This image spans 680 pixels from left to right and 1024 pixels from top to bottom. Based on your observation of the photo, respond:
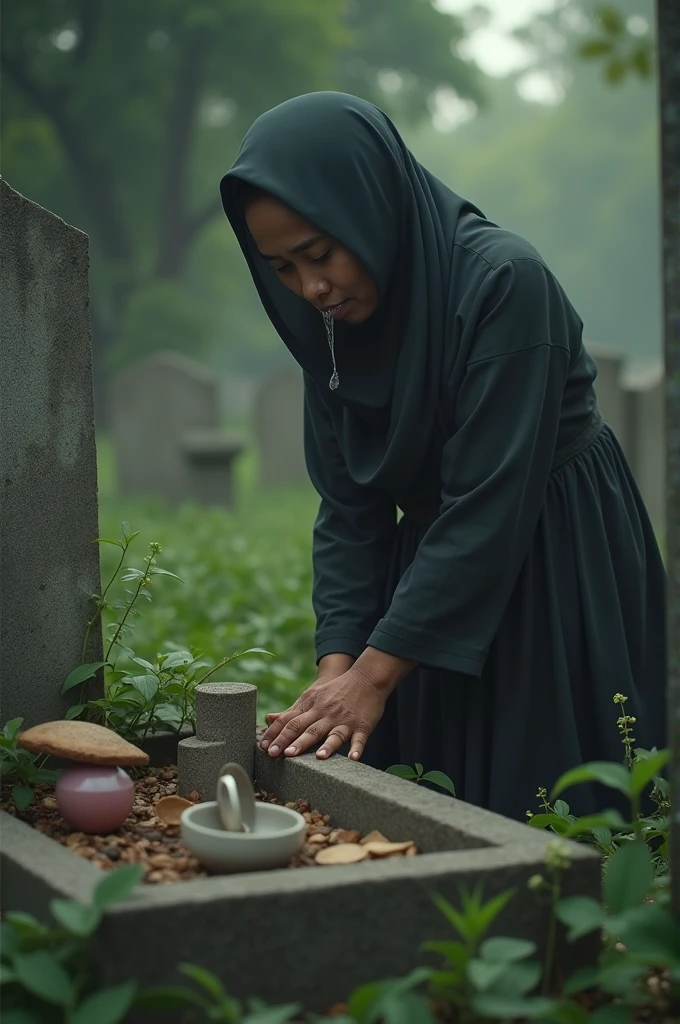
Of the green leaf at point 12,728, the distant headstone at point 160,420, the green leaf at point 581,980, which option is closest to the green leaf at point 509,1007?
the green leaf at point 581,980

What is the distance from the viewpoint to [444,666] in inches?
89.5

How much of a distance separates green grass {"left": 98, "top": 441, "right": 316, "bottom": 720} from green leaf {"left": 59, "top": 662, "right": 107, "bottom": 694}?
6.2 inches

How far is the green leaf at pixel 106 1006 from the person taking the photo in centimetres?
141

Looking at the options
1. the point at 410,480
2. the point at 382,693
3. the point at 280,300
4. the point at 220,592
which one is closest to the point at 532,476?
the point at 410,480

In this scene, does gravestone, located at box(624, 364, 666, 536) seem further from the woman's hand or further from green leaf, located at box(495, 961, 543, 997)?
green leaf, located at box(495, 961, 543, 997)

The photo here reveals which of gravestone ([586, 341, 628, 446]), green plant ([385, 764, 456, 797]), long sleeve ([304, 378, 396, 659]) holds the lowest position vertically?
green plant ([385, 764, 456, 797])

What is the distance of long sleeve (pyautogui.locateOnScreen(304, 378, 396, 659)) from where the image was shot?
106 inches

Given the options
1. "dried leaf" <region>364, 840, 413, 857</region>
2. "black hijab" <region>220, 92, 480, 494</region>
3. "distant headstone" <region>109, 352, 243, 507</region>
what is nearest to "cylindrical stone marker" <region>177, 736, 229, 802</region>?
"dried leaf" <region>364, 840, 413, 857</region>

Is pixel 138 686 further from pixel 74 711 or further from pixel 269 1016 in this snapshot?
pixel 269 1016

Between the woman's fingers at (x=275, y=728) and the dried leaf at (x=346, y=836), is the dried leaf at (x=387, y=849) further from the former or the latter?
the woman's fingers at (x=275, y=728)

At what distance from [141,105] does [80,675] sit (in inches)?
852

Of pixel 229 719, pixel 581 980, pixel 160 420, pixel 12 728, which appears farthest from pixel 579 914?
pixel 160 420

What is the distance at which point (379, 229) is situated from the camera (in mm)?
2398

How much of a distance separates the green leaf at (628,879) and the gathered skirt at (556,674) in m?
0.85
